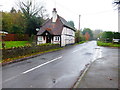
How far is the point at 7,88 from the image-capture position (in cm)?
518

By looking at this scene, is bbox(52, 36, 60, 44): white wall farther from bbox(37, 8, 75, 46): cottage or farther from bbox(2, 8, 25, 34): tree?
bbox(2, 8, 25, 34): tree

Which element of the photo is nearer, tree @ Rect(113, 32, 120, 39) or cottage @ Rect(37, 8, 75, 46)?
cottage @ Rect(37, 8, 75, 46)

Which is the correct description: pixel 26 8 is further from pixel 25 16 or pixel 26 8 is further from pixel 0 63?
pixel 0 63

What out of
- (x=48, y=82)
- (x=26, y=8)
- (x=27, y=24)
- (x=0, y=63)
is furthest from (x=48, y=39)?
(x=48, y=82)

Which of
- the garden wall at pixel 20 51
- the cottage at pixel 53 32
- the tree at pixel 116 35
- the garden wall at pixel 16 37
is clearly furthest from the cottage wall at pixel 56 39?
the tree at pixel 116 35

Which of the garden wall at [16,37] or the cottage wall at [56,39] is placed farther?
the garden wall at [16,37]

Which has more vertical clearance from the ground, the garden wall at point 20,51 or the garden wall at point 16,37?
the garden wall at point 16,37

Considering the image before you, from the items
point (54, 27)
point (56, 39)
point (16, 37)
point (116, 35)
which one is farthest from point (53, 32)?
point (116, 35)

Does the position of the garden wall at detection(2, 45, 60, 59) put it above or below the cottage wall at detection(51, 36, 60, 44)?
below

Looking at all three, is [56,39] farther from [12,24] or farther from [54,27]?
[12,24]

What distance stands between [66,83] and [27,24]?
3263cm

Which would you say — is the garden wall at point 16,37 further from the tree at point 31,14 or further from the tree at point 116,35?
the tree at point 116,35

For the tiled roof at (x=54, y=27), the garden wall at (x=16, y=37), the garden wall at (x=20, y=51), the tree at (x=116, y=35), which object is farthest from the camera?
the tree at (x=116, y=35)

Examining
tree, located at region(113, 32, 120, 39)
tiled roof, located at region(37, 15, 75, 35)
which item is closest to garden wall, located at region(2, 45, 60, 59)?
tiled roof, located at region(37, 15, 75, 35)
